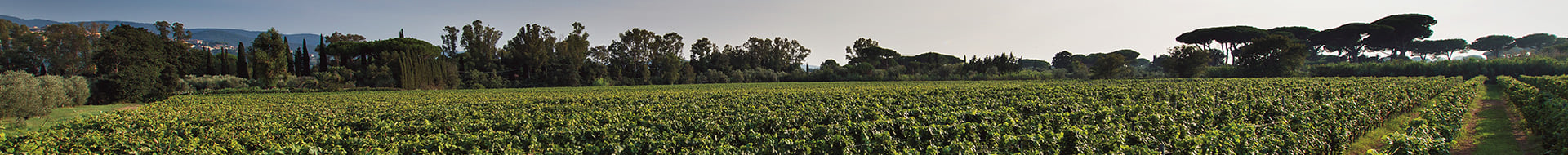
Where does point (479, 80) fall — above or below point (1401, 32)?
below

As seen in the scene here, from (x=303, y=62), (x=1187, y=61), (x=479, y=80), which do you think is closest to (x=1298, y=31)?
(x=1187, y=61)

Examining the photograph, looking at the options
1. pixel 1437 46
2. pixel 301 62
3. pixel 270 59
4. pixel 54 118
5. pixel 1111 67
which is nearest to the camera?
pixel 54 118

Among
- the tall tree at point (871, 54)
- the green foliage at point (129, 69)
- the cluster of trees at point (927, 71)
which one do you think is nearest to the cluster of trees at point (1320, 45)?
the cluster of trees at point (927, 71)

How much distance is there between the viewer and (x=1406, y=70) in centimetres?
4797

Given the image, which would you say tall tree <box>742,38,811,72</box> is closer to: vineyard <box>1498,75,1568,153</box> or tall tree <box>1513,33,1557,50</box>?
vineyard <box>1498,75,1568,153</box>

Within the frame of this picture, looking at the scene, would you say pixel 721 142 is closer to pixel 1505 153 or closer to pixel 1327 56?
pixel 1505 153

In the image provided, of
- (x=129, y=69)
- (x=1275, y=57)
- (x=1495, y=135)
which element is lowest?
(x=1495, y=135)

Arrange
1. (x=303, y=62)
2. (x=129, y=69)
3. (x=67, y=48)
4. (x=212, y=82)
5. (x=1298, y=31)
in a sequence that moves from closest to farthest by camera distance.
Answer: (x=129, y=69) < (x=212, y=82) < (x=67, y=48) < (x=303, y=62) < (x=1298, y=31)

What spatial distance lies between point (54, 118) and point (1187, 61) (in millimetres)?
61566

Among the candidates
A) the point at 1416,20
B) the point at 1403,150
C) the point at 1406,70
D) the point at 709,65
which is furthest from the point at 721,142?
the point at 1416,20

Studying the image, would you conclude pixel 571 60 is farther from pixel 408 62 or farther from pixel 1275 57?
pixel 1275 57

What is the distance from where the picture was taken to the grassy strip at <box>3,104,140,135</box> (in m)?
13.9

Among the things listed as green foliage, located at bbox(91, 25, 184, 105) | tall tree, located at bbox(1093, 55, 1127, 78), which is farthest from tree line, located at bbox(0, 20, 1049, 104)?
tall tree, located at bbox(1093, 55, 1127, 78)

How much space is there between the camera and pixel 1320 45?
74125 mm
